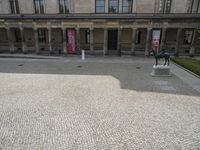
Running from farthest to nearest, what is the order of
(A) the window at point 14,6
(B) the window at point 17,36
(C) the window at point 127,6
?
(B) the window at point 17,36
(A) the window at point 14,6
(C) the window at point 127,6

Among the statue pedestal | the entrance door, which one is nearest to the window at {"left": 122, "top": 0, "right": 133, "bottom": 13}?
the entrance door

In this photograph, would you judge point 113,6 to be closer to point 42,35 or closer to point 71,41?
point 71,41

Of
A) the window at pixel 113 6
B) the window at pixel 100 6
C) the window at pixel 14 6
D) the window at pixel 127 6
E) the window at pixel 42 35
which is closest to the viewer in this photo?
the window at pixel 127 6

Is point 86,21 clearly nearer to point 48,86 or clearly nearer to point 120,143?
point 48,86

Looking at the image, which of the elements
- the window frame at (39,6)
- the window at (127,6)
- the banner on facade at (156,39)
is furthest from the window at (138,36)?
the window frame at (39,6)

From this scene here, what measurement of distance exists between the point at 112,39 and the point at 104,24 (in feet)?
13.0

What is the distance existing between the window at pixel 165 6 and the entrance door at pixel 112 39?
6.87 meters

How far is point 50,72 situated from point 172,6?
18.5m


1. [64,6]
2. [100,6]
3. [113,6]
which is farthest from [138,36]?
[64,6]

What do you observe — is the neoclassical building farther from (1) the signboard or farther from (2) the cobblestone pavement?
(2) the cobblestone pavement

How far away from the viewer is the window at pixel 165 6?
20828 millimetres

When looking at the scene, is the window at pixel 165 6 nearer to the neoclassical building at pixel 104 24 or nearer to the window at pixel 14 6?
the neoclassical building at pixel 104 24

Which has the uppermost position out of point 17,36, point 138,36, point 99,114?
point 138,36

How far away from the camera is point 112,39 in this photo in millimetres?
22984
